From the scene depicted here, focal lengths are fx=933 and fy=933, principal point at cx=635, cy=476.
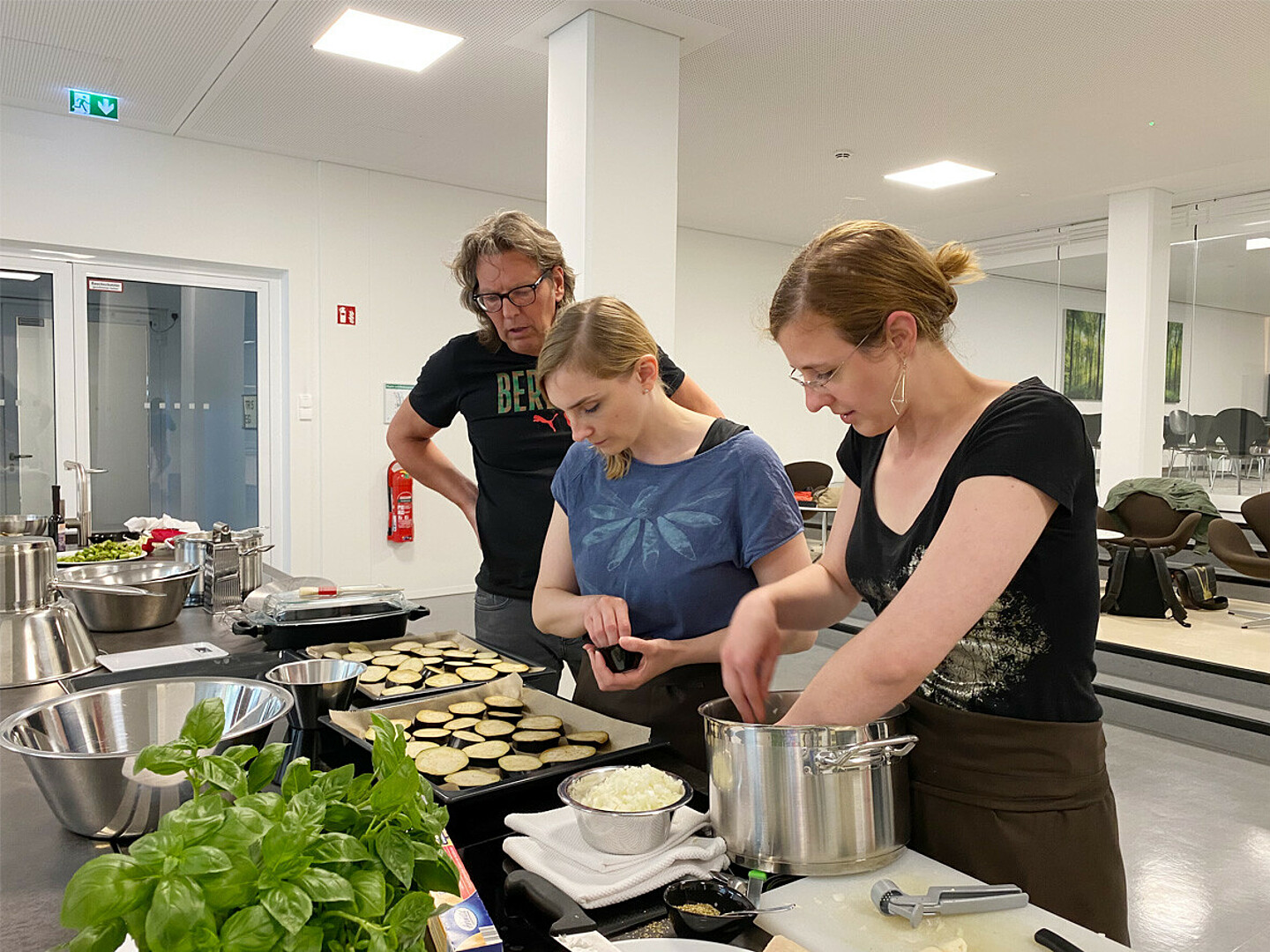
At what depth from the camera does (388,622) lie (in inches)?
81.4

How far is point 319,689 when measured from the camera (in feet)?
4.55

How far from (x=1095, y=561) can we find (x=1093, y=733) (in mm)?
210

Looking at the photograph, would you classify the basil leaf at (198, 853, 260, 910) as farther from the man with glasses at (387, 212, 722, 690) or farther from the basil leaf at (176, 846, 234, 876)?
the man with glasses at (387, 212, 722, 690)

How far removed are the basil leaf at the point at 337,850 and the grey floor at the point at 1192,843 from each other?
2.50 meters

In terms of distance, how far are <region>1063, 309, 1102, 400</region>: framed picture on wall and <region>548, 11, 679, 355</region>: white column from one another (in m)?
5.85

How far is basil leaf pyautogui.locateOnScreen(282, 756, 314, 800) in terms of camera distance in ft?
2.19

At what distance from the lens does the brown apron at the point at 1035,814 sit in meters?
1.12

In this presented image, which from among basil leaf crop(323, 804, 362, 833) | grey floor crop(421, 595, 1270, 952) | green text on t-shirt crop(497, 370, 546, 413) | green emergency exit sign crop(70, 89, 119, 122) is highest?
green emergency exit sign crop(70, 89, 119, 122)

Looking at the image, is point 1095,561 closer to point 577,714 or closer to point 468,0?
point 577,714

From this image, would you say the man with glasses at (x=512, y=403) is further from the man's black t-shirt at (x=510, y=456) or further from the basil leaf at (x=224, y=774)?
the basil leaf at (x=224, y=774)

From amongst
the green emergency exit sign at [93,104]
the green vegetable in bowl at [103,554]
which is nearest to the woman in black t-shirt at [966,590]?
the green vegetable in bowl at [103,554]

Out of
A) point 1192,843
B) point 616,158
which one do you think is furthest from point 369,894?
point 616,158

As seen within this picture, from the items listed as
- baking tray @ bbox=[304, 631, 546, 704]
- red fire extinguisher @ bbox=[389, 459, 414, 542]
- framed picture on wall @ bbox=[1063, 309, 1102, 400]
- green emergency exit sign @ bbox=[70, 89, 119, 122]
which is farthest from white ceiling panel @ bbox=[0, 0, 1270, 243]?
baking tray @ bbox=[304, 631, 546, 704]

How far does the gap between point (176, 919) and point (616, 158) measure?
412cm
